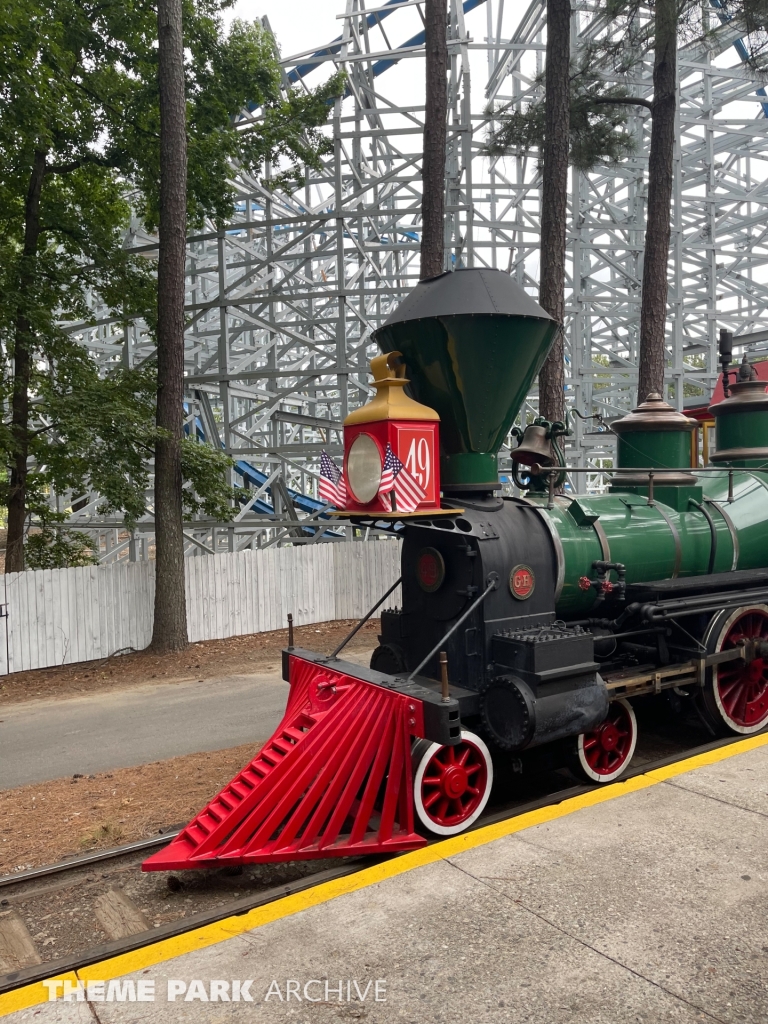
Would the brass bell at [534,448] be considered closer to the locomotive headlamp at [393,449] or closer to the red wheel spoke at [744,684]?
the locomotive headlamp at [393,449]

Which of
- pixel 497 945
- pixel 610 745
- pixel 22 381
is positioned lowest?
pixel 497 945

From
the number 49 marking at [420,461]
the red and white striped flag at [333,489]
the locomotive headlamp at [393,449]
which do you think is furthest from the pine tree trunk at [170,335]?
the number 49 marking at [420,461]

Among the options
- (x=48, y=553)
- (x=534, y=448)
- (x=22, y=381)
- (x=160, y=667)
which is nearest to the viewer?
(x=534, y=448)

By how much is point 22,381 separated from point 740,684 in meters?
10.1

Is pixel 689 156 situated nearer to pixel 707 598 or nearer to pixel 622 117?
pixel 622 117

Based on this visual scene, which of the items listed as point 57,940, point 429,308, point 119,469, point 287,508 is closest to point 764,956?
point 57,940

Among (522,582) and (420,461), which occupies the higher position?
(420,461)

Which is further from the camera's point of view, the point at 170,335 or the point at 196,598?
the point at 196,598

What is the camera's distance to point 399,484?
484cm

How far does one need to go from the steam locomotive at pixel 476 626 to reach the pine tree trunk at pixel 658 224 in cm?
618

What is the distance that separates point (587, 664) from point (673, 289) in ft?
55.8

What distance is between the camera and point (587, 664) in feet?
16.8

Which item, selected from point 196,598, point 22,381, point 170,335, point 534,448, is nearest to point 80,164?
point 170,335

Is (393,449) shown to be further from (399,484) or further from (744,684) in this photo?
(744,684)
